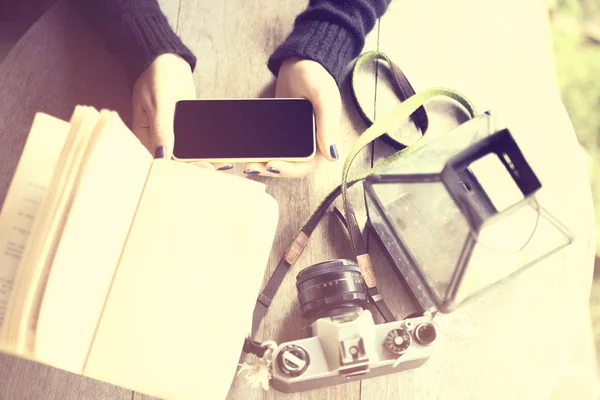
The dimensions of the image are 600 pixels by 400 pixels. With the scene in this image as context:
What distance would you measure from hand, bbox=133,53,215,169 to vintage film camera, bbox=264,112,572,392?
10.2 inches

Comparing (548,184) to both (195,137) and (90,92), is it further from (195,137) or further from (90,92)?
(90,92)

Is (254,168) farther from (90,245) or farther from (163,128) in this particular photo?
(90,245)

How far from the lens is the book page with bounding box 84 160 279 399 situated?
365 mm

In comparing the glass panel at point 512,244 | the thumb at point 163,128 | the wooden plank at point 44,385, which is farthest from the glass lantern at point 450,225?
the wooden plank at point 44,385

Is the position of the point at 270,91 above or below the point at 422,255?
above

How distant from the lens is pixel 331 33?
24.5 inches

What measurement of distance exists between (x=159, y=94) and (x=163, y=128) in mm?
53

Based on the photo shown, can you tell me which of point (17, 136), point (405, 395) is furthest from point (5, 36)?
point (405, 395)

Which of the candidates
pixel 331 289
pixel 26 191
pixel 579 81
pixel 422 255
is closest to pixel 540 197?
pixel 422 255

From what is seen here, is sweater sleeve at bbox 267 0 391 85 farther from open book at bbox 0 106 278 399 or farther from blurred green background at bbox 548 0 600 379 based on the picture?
blurred green background at bbox 548 0 600 379

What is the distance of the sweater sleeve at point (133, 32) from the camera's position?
1.92ft

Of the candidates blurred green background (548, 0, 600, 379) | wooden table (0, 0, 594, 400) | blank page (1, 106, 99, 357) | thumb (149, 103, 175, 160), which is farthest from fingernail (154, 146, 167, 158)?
blurred green background (548, 0, 600, 379)

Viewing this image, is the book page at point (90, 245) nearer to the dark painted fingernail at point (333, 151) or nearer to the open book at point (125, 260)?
the open book at point (125, 260)

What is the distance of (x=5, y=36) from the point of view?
0.87 metres
